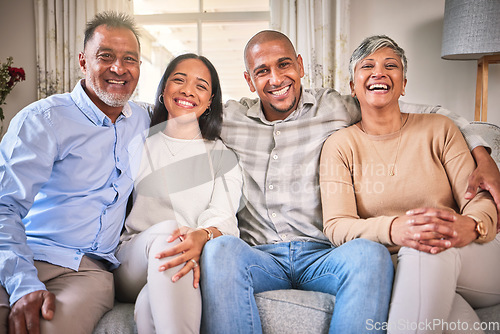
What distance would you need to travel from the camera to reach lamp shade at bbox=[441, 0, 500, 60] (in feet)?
8.33

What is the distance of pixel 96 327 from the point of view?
1.22 m

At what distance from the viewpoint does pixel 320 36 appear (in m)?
3.36

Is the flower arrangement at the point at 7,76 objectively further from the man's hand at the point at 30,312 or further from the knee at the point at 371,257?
the knee at the point at 371,257

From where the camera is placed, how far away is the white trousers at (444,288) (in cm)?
110

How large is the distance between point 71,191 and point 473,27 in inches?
96.7

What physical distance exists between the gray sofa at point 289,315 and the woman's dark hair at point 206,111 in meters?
0.69

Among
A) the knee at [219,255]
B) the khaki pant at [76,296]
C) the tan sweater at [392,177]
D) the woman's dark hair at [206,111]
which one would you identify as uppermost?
the woman's dark hair at [206,111]

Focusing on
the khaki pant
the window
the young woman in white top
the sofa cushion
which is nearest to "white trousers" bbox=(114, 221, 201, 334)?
the young woman in white top

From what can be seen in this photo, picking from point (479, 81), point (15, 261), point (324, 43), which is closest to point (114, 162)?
point (15, 261)

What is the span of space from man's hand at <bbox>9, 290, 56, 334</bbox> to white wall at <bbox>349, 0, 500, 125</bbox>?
9.64 feet

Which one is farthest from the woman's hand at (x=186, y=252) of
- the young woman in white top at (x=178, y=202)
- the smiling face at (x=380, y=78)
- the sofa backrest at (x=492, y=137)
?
the sofa backrest at (x=492, y=137)

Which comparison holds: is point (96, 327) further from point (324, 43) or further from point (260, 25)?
point (260, 25)

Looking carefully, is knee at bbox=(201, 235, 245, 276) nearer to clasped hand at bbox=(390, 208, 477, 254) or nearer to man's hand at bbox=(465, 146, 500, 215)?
clasped hand at bbox=(390, 208, 477, 254)

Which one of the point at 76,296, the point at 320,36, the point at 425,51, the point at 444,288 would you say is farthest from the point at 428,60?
the point at 76,296
